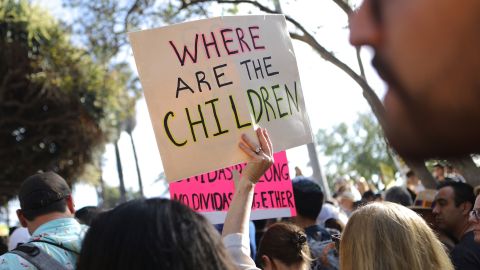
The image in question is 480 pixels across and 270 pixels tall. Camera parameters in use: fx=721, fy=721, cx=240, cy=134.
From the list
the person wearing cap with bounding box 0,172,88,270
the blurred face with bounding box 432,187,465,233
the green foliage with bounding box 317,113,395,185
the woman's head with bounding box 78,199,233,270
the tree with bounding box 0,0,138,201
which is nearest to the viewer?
the woman's head with bounding box 78,199,233,270

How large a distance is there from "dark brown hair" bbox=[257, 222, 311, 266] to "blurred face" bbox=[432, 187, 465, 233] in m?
1.44

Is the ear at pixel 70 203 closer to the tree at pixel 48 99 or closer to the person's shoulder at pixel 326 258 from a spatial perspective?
the person's shoulder at pixel 326 258

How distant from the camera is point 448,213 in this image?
496 centimetres

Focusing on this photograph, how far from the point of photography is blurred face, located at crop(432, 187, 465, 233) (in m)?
4.96

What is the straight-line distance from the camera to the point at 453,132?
2.74 ft

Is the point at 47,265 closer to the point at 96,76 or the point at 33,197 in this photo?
the point at 33,197

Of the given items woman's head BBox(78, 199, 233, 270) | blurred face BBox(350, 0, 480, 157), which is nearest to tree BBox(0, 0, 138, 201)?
woman's head BBox(78, 199, 233, 270)

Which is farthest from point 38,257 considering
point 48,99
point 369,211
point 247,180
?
point 48,99

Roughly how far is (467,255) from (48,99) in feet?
40.0

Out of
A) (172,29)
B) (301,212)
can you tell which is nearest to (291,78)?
(172,29)

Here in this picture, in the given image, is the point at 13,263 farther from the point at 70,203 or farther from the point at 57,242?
the point at 70,203

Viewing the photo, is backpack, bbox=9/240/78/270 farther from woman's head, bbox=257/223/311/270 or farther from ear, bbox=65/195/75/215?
woman's head, bbox=257/223/311/270

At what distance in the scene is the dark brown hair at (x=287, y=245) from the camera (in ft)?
12.7

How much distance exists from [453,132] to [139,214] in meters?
0.89
